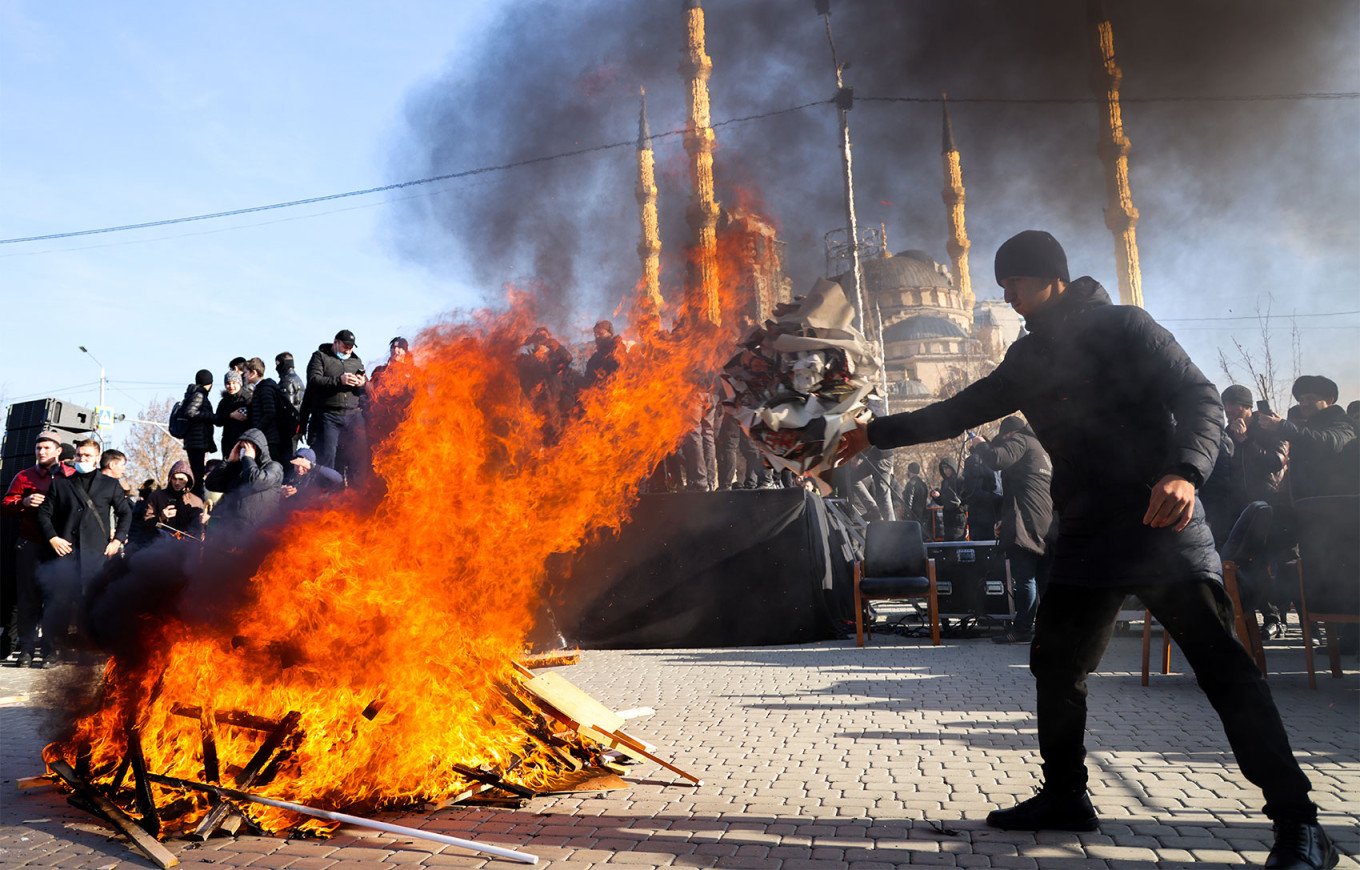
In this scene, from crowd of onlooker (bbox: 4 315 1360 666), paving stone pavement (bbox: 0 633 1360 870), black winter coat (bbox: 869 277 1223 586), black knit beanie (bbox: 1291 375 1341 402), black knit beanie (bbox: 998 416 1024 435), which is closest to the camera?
black winter coat (bbox: 869 277 1223 586)

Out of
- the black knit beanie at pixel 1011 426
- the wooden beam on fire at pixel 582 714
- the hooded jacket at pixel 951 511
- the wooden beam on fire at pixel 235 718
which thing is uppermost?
the black knit beanie at pixel 1011 426

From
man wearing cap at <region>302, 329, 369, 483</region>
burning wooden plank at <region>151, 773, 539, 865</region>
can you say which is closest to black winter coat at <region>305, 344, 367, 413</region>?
man wearing cap at <region>302, 329, 369, 483</region>

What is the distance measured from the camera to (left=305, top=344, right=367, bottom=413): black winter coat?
9367mm

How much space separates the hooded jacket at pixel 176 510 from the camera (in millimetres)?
10188

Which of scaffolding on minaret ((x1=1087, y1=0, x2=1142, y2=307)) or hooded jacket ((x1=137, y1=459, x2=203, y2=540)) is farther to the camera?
hooded jacket ((x1=137, y1=459, x2=203, y2=540))

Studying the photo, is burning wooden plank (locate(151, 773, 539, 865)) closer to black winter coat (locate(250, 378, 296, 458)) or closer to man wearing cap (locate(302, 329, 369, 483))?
man wearing cap (locate(302, 329, 369, 483))

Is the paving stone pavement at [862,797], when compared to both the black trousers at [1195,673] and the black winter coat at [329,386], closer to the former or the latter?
the black trousers at [1195,673]

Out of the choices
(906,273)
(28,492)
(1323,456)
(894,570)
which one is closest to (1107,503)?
(1323,456)

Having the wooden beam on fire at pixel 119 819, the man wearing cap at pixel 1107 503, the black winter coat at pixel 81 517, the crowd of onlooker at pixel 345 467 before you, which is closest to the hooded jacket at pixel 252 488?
the crowd of onlooker at pixel 345 467

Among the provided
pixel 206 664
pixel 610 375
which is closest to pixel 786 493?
pixel 610 375

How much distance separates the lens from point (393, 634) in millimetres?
4309

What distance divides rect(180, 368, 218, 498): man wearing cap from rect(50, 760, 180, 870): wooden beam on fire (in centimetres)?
654

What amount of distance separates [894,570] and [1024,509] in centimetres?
168

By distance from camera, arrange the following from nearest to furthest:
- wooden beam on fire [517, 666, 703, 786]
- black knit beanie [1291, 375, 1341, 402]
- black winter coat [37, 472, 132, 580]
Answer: wooden beam on fire [517, 666, 703, 786]
black knit beanie [1291, 375, 1341, 402]
black winter coat [37, 472, 132, 580]
